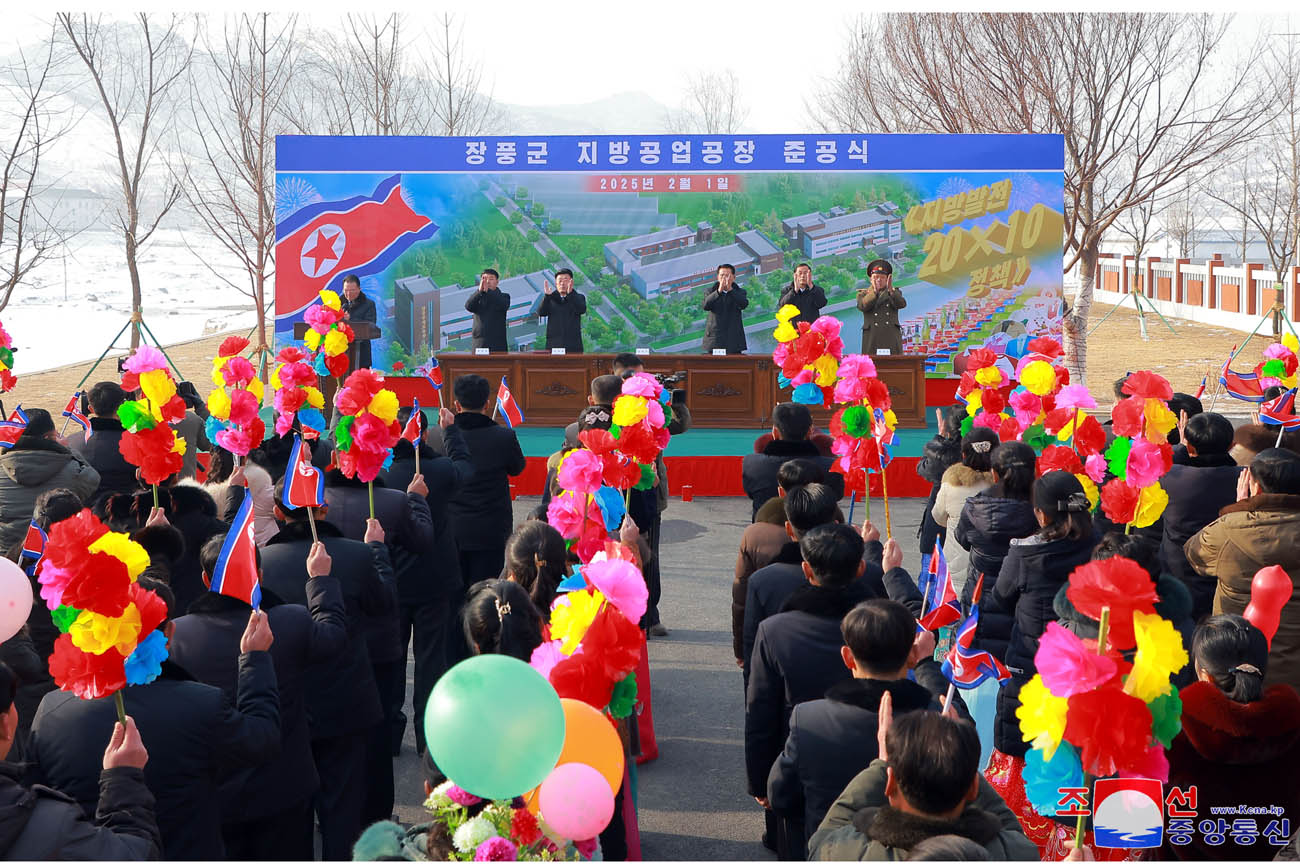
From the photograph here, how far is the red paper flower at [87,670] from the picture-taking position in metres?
2.60

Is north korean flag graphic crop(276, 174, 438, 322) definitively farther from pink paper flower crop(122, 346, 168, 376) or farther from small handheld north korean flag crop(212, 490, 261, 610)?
small handheld north korean flag crop(212, 490, 261, 610)

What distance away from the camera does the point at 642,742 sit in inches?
210

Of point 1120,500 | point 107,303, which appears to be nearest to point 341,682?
point 1120,500

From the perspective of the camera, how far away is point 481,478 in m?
6.12

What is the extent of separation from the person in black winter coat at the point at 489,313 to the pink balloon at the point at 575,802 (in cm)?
1152

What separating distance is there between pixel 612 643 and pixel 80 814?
1.13m

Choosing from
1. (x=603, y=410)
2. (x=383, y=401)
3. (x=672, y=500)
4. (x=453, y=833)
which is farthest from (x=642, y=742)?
(x=672, y=500)

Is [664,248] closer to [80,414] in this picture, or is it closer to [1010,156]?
[1010,156]

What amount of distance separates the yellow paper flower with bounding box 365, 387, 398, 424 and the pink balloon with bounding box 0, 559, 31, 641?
178cm

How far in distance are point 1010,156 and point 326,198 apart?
27.4ft

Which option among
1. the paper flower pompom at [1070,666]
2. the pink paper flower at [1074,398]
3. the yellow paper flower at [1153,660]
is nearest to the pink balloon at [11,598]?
the paper flower pompom at [1070,666]

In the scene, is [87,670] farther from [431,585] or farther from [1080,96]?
[1080,96]

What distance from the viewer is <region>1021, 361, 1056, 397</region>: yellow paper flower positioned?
5.96 metres

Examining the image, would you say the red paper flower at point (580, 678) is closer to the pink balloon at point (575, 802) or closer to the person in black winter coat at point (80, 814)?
the pink balloon at point (575, 802)
